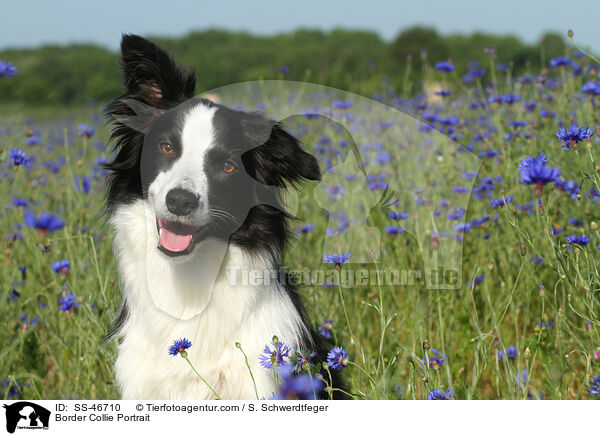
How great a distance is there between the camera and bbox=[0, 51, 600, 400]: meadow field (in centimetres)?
236

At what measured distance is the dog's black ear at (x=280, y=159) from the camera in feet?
7.41

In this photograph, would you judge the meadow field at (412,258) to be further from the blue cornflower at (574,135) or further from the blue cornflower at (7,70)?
the blue cornflower at (7,70)

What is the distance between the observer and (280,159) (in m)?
2.28

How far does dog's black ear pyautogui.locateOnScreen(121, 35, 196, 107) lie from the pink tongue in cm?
60

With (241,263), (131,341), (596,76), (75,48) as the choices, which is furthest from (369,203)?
(75,48)

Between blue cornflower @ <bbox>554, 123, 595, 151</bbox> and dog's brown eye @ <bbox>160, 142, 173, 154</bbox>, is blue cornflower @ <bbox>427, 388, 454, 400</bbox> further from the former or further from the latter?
dog's brown eye @ <bbox>160, 142, 173, 154</bbox>

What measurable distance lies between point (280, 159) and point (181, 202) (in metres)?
0.52

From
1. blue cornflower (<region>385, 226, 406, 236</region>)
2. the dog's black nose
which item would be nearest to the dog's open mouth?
the dog's black nose

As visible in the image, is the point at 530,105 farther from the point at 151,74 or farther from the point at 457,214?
the point at 151,74

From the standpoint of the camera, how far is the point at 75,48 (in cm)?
405

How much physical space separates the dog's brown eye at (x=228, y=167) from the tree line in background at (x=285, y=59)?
0.32 metres

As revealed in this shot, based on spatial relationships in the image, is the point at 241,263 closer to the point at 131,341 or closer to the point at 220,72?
the point at 131,341

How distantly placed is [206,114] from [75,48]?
95.1 inches

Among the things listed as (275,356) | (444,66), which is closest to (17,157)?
(275,356)
